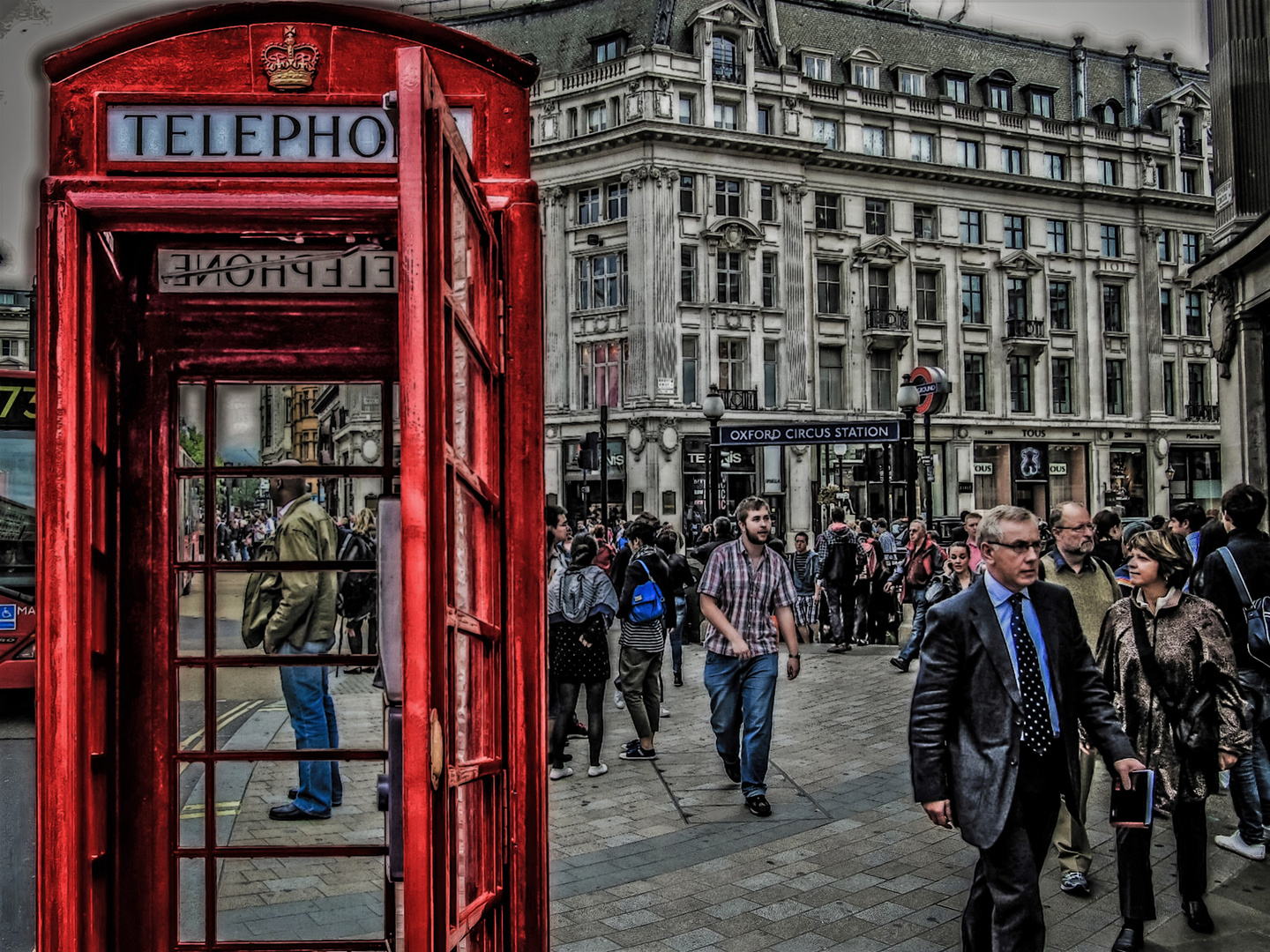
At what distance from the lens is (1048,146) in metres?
45.0

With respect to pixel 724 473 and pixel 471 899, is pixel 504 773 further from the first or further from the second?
pixel 724 473

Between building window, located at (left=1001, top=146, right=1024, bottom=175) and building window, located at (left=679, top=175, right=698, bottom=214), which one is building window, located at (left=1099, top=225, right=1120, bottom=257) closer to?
building window, located at (left=1001, top=146, right=1024, bottom=175)

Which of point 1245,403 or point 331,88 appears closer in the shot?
point 331,88

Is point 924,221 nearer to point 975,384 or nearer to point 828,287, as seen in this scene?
point 828,287

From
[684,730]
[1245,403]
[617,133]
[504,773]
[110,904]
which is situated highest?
[617,133]

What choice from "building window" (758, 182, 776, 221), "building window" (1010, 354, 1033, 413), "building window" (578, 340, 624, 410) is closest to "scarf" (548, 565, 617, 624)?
"building window" (578, 340, 624, 410)

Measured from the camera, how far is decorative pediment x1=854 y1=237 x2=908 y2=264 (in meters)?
40.8

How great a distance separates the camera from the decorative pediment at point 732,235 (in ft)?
124

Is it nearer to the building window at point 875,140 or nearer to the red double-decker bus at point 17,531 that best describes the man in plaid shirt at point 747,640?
the red double-decker bus at point 17,531

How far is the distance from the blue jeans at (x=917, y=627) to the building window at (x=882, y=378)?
2908 centimetres

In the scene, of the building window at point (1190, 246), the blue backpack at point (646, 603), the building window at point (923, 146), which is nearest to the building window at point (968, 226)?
the building window at point (923, 146)

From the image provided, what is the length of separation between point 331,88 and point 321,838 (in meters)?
3.63

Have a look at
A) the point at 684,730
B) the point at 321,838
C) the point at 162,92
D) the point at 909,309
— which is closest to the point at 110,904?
the point at 321,838

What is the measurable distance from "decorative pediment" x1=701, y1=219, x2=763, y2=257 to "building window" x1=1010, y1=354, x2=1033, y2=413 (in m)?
13.0
